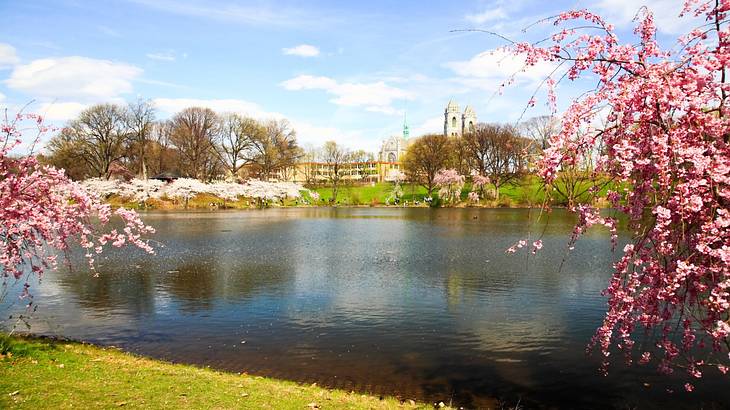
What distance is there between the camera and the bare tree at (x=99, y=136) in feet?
237

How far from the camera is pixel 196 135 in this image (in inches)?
3059

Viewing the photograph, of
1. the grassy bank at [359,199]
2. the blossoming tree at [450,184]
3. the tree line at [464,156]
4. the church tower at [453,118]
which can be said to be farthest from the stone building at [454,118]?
the blossoming tree at [450,184]

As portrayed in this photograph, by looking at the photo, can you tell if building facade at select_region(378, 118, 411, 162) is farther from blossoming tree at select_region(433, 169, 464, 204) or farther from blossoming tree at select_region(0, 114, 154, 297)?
blossoming tree at select_region(0, 114, 154, 297)

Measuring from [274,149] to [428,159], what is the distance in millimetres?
27947

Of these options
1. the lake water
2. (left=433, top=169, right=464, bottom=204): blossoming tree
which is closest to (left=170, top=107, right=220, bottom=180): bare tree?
(left=433, top=169, right=464, bottom=204): blossoming tree

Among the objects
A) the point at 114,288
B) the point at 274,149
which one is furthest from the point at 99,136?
the point at 114,288

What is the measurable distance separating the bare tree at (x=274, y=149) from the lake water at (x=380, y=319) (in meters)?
59.3

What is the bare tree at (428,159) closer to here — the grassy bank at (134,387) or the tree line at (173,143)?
the tree line at (173,143)

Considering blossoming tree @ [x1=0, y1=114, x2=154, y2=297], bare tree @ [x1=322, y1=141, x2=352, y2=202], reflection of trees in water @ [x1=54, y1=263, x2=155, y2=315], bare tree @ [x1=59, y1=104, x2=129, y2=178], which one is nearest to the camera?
blossoming tree @ [x1=0, y1=114, x2=154, y2=297]

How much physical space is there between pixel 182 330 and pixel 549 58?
1136 centimetres

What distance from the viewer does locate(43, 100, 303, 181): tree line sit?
241 ft

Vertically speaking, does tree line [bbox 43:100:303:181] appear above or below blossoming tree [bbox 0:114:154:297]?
above

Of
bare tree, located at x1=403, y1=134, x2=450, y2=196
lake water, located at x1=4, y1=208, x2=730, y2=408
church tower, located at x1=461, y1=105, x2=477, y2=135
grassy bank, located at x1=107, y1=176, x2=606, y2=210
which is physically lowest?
lake water, located at x1=4, y1=208, x2=730, y2=408

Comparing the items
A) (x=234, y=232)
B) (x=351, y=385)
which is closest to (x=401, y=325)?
(x=351, y=385)
